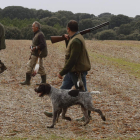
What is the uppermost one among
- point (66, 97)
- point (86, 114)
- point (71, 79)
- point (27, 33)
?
point (71, 79)

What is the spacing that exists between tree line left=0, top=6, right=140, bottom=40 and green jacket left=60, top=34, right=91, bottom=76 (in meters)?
53.9

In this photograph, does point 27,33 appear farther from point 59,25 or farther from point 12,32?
point 59,25

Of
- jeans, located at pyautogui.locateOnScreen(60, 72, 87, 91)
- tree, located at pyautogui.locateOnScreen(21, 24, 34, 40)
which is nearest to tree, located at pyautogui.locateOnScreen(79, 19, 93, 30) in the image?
tree, located at pyautogui.locateOnScreen(21, 24, 34, 40)

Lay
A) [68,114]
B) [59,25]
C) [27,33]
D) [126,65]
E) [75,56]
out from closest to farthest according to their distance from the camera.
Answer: [75,56]
[68,114]
[126,65]
[27,33]
[59,25]

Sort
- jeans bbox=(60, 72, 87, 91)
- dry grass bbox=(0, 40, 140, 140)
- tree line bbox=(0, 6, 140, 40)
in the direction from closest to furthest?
1. dry grass bbox=(0, 40, 140, 140)
2. jeans bbox=(60, 72, 87, 91)
3. tree line bbox=(0, 6, 140, 40)

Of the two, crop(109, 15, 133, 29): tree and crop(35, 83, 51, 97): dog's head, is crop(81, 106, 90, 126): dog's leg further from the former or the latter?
crop(109, 15, 133, 29): tree

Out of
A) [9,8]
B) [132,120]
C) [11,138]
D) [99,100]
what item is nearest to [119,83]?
[99,100]

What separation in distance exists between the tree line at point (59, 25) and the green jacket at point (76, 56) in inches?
2121

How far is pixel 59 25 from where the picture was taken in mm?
80188

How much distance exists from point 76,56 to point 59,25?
76019 mm

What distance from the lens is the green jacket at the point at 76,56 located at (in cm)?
555

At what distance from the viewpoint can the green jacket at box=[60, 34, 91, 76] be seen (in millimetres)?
5547

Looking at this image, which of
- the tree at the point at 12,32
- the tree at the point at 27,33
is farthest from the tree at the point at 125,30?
the tree at the point at 12,32

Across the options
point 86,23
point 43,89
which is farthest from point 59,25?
point 43,89
